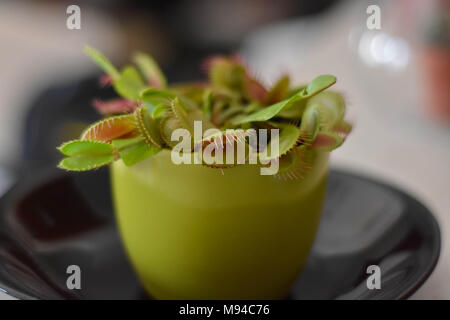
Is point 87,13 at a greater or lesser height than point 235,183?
greater

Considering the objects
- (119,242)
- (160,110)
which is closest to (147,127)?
(160,110)

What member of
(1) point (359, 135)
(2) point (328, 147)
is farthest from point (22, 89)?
(2) point (328, 147)

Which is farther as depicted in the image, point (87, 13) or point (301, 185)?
point (87, 13)

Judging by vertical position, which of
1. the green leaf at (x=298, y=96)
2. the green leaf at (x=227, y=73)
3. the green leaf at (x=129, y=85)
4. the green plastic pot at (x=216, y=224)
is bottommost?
the green plastic pot at (x=216, y=224)

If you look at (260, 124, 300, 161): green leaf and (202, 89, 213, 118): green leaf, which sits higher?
(202, 89, 213, 118): green leaf

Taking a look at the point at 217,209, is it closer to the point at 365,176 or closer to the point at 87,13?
the point at 365,176

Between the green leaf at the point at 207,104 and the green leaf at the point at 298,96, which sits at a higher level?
the green leaf at the point at 207,104
